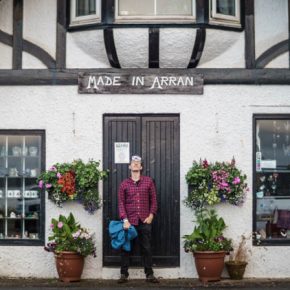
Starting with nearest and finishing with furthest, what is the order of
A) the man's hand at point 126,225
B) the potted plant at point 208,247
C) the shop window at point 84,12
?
1. the man's hand at point 126,225
2. the potted plant at point 208,247
3. the shop window at point 84,12

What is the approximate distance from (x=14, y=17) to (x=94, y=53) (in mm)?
1412

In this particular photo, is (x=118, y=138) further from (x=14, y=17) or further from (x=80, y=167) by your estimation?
(x=14, y=17)

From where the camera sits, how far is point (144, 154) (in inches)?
531

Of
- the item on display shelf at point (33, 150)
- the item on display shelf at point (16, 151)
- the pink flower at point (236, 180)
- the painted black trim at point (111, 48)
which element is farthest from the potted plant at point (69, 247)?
the painted black trim at point (111, 48)

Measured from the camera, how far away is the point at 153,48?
43.1 ft

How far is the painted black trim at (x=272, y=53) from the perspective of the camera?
13461 millimetres

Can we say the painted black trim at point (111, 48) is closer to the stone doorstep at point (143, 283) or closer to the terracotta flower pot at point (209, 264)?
the terracotta flower pot at point (209, 264)

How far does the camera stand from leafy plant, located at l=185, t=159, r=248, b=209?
13.1 m

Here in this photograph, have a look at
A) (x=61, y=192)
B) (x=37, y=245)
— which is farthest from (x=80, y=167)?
(x=37, y=245)

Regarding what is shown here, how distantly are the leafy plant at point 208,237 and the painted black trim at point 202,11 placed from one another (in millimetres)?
2863

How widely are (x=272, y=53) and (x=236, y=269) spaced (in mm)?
3356

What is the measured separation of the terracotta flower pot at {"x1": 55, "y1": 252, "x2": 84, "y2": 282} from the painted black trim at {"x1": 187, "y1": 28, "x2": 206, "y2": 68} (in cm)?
339

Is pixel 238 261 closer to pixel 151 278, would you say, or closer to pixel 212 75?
pixel 151 278

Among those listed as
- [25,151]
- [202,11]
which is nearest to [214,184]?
[202,11]
